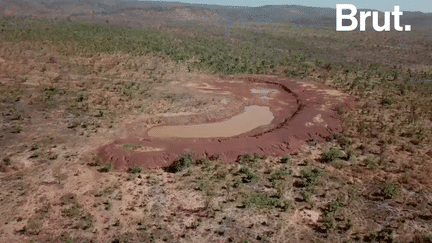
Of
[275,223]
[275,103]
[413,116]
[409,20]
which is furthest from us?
[409,20]

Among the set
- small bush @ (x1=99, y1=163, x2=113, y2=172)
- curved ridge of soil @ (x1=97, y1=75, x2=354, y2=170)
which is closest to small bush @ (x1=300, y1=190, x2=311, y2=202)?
curved ridge of soil @ (x1=97, y1=75, x2=354, y2=170)

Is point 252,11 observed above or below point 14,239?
above

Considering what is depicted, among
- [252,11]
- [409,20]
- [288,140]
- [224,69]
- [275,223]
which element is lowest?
[275,223]

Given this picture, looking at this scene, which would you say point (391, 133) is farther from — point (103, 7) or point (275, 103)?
point (103, 7)

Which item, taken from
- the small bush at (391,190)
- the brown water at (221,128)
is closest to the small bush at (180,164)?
the brown water at (221,128)

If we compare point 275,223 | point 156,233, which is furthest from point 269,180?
point 156,233

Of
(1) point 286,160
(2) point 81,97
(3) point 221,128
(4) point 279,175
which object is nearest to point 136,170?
(4) point 279,175
